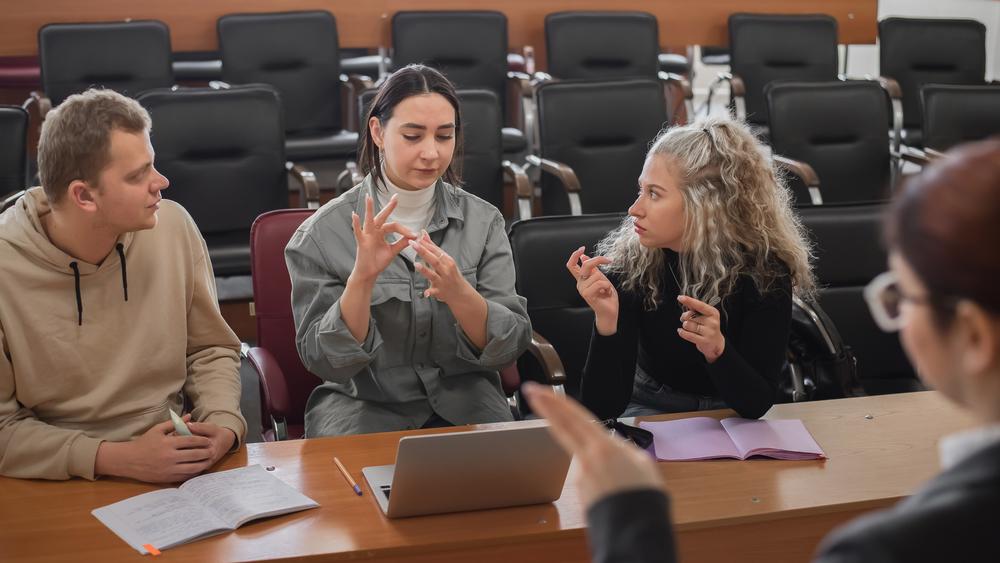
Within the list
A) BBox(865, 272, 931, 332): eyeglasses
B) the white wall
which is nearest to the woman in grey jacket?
BBox(865, 272, 931, 332): eyeglasses

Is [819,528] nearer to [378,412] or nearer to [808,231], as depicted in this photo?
[378,412]

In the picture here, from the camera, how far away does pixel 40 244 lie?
1845mm

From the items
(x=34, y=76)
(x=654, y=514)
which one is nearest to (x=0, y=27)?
(x=34, y=76)

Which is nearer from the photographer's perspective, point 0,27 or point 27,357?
point 27,357

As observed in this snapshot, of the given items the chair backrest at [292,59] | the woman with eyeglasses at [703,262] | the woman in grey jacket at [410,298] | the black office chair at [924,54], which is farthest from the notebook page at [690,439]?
the black office chair at [924,54]

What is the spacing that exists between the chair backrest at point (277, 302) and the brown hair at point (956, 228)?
5.66ft

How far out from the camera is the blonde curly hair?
2.10 meters

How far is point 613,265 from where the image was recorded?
226cm

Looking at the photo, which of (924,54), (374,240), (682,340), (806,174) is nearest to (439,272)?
(374,240)

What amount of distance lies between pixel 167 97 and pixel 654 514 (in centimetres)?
302

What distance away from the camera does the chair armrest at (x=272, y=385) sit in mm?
2186

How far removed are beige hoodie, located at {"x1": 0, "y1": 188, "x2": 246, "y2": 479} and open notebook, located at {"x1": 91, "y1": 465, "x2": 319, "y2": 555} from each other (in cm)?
16

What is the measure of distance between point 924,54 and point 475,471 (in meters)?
4.44

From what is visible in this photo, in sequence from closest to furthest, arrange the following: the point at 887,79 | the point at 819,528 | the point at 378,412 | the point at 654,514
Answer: the point at 654,514 → the point at 819,528 → the point at 378,412 → the point at 887,79
